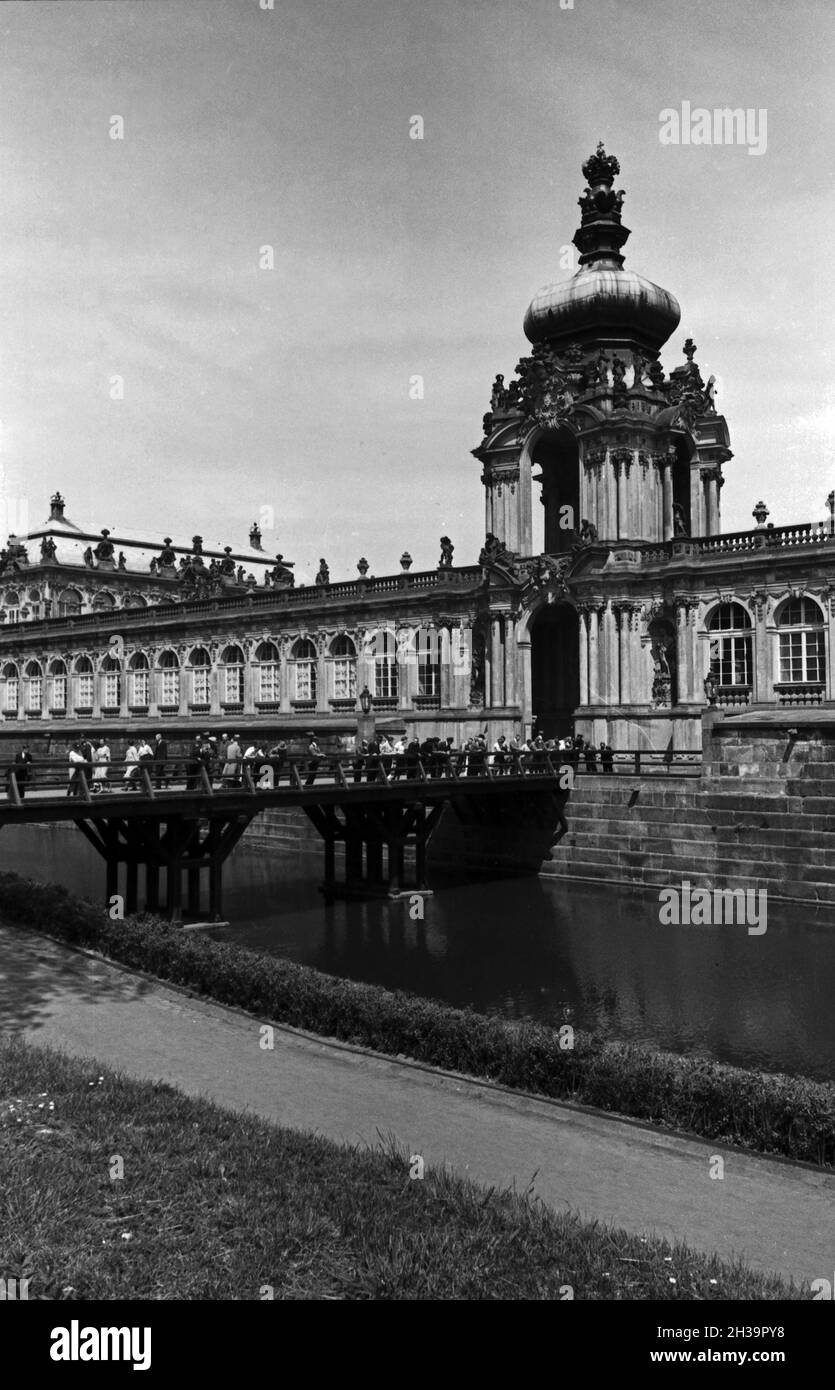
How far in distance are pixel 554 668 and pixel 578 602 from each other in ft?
21.0

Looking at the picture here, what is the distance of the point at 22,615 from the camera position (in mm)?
92875

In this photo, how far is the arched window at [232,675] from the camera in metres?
64.4

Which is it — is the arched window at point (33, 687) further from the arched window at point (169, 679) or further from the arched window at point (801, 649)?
the arched window at point (801, 649)

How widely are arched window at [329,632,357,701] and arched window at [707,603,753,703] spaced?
1951 cm

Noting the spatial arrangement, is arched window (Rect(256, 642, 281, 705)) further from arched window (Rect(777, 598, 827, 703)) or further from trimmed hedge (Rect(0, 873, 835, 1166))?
trimmed hedge (Rect(0, 873, 835, 1166))

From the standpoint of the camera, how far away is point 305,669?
200ft

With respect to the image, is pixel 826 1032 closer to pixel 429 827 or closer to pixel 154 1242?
pixel 154 1242

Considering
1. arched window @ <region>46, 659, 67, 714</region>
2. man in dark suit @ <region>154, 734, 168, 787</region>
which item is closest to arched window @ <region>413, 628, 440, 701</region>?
man in dark suit @ <region>154, 734, 168, 787</region>

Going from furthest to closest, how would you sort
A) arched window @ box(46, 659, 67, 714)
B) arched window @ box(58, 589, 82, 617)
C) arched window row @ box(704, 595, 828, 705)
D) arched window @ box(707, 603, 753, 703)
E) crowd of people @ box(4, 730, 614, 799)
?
arched window @ box(58, 589, 82, 617) < arched window @ box(46, 659, 67, 714) < arched window @ box(707, 603, 753, 703) < arched window row @ box(704, 595, 828, 705) < crowd of people @ box(4, 730, 614, 799)

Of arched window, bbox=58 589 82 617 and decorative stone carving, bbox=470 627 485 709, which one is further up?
arched window, bbox=58 589 82 617

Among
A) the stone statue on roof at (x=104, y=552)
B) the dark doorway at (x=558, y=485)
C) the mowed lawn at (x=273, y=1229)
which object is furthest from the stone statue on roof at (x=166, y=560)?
the mowed lawn at (x=273, y=1229)

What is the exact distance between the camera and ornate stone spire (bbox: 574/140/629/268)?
54.7 metres

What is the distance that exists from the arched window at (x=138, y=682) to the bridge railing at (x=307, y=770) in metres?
24.3
